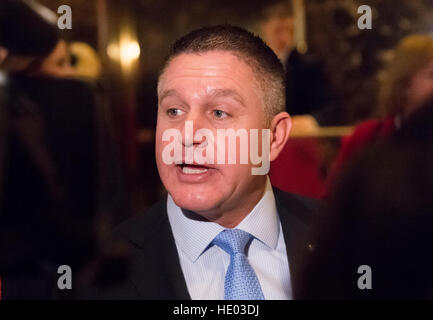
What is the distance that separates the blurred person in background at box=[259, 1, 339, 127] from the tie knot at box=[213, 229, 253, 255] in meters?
0.29

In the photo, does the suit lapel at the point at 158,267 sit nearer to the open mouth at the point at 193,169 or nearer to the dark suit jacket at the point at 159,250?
the dark suit jacket at the point at 159,250

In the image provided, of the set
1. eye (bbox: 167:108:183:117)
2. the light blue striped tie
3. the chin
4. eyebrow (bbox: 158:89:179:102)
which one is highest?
eyebrow (bbox: 158:89:179:102)

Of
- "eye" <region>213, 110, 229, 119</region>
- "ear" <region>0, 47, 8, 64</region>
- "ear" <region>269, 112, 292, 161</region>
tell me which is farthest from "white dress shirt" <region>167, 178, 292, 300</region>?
"ear" <region>0, 47, 8, 64</region>

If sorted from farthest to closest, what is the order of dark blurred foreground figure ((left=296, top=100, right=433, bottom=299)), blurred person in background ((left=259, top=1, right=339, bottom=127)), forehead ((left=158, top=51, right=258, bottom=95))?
blurred person in background ((left=259, top=1, right=339, bottom=127)) < forehead ((left=158, top=51, right=258, bottom=95)) < dark blurred foreground figure ((left=296, top=100, right=433, bottom=299))

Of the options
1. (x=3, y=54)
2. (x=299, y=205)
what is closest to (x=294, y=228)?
(x=299, y=205)

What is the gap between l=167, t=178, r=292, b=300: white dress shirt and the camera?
1050mm

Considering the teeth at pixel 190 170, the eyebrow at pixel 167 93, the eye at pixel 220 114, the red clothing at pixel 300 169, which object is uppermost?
the eyebrow at pixel 167 93

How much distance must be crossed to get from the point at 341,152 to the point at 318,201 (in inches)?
5.1

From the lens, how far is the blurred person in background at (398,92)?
3.68 ft

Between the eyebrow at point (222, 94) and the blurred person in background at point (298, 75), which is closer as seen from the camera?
the eyebrow at point (222, 94)

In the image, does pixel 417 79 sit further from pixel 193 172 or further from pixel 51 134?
pixel 51 134

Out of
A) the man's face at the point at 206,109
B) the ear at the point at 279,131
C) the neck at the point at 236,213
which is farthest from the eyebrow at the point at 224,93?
the neck at the point at 236,213

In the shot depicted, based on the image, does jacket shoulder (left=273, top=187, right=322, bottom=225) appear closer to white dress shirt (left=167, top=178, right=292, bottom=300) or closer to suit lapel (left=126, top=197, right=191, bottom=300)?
white dress shirt (left=167, top=178, right=292, bottom=300)

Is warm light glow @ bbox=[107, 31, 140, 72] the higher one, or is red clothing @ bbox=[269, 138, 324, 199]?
warm light glow @ bbox=[107, 31, 140, 72]
